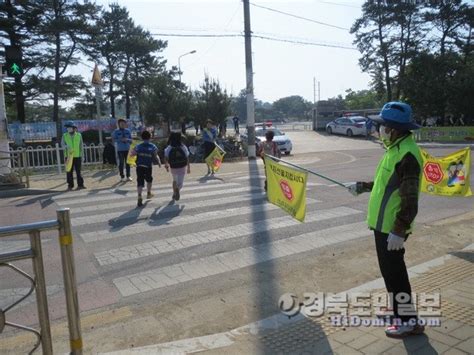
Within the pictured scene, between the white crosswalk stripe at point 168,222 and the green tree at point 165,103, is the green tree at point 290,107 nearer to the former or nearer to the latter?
the green tree at point 165,103

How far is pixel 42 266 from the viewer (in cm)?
278

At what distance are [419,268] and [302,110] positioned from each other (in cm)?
14949

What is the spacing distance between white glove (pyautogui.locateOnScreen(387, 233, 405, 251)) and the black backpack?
696 cm

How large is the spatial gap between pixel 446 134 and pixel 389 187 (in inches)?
1204

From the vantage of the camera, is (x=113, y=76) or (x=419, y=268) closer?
(x=419, y=268)

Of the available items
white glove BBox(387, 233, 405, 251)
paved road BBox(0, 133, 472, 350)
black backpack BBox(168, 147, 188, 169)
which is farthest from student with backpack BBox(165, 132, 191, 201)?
white glove BBox(387, 233, 405, 251)

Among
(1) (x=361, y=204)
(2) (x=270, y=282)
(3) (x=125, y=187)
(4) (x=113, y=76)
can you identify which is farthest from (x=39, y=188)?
(4) (x=113, y=76)

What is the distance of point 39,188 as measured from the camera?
40.6ft

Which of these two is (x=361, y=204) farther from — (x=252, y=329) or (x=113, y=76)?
(x=113, y=76)

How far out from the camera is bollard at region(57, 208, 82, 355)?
2.80m

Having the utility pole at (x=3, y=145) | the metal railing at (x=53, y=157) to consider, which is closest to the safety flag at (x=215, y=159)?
the metal railing at (x=53, y=157)

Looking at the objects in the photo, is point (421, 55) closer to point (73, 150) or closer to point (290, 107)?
point (73, 150)

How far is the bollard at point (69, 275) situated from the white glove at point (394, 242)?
7.22ft

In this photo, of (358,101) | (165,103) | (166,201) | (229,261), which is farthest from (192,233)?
(358,101)
